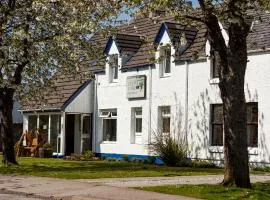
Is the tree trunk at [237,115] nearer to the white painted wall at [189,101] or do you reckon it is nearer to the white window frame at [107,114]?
the white painted wall at [189,101]

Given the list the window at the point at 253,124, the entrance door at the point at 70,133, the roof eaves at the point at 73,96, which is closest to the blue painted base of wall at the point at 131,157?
the entrance door at the point at 70,133

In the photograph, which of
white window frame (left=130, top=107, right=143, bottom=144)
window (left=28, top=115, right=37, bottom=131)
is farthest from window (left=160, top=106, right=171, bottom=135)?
window (left=28, top=115, right=37, bottom=131)

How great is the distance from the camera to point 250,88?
27109 millimetres

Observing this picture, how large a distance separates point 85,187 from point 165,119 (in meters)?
15.1

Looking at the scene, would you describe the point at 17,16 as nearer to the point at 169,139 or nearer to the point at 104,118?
the point at 169,139

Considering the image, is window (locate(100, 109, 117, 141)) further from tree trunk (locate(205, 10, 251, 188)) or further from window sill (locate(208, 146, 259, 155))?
tree trunk (locate(205, 10, 251, 188))

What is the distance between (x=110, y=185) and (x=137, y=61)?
639 inches

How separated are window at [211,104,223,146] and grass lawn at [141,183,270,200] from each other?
34.6ft

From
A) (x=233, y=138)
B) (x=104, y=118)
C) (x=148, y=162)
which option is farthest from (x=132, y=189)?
(x=104, y=118)

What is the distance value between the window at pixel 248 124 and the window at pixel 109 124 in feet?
26.5

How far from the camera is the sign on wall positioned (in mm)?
33031

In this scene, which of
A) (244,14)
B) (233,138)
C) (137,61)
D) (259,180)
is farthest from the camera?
(137,61)

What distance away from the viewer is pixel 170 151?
94.9 ft

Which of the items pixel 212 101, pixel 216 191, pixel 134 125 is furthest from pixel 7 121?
pixel 216 191
